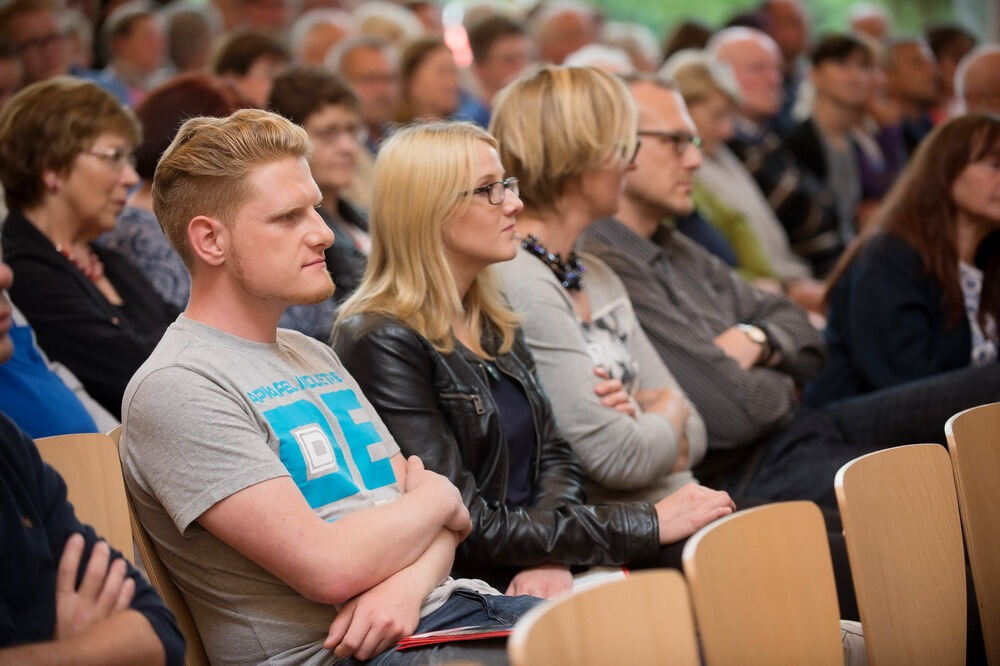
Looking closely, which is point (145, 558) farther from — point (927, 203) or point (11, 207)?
point (927, 203)

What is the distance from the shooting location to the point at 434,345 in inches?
86.2

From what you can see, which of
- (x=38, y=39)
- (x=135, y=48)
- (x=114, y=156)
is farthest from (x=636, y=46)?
(x=114, y=156)

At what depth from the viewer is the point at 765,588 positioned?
160 centimetres

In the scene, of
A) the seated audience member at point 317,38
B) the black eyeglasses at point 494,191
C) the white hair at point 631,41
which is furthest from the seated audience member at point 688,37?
the black eyeglasses at point 494,191

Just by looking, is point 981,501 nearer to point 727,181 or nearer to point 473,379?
point 473,379

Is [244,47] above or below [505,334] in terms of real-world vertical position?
above

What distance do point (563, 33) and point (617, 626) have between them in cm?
566

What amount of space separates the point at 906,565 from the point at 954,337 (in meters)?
1.64

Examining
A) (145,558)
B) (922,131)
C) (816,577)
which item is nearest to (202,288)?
(145,558)

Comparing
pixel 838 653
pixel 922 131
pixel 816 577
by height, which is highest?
pixel 816 577

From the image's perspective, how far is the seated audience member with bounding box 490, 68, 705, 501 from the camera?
251 cm

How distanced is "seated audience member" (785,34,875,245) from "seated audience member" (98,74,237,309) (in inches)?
133

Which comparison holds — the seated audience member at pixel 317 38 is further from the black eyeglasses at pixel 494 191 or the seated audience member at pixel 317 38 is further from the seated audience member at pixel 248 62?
the black eyeglasses at pixel 494 191

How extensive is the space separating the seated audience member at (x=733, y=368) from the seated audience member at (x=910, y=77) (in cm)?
423
